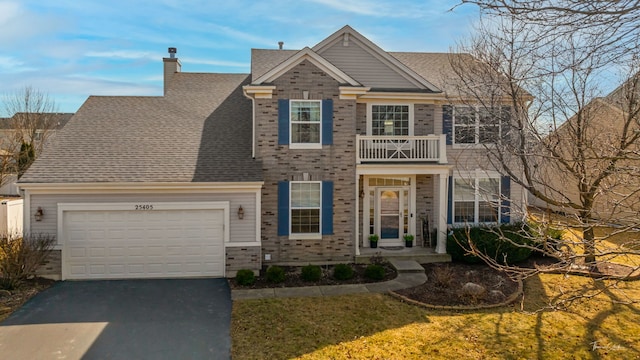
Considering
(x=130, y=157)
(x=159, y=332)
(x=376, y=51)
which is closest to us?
(x=159, y=332)

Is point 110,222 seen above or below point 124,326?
above

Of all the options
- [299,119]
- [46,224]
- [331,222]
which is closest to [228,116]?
[299,119]

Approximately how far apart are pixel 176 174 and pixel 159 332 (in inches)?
207

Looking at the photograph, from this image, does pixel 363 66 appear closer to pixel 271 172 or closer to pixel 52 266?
→ pixel 271 172

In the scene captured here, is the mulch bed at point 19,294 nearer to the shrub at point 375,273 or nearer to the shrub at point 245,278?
the shrub at point 245,278

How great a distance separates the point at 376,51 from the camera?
603 inches

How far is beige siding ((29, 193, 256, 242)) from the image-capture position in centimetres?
1194

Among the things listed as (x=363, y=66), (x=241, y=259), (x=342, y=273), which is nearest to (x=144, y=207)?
(x=241, y=259)

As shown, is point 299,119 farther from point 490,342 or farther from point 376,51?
point 490,342

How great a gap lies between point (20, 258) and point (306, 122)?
8.77m

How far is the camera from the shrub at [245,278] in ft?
38.1

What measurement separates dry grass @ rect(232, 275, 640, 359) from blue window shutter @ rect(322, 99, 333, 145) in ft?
17.3

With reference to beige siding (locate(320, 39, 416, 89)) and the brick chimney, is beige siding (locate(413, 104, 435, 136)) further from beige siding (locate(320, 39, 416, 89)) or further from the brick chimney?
the brick chimney

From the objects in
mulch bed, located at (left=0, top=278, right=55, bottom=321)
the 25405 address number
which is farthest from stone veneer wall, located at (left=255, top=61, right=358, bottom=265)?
mulch bed, located at (left=0, top=278, right=55, bottom=321)
